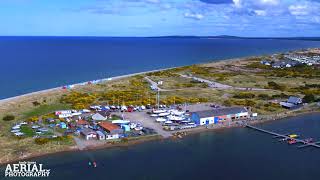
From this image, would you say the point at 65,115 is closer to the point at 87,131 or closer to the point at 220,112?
the point at 87,131

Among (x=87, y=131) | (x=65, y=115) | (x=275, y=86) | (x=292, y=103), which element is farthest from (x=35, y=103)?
(x=275, y=86)

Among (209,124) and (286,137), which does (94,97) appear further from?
(286,137)

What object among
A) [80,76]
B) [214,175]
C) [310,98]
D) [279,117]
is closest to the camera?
[214,175]

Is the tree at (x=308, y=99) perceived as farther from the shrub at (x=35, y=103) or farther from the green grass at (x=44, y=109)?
the shrub at (x=35, y=103)

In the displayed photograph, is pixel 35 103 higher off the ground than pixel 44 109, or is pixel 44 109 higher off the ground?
pixel 35 103

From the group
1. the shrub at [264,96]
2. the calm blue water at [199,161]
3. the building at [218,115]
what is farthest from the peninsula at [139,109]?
the calm blue water at [199,161]

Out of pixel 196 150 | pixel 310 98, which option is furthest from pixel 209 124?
pixel 310 98
